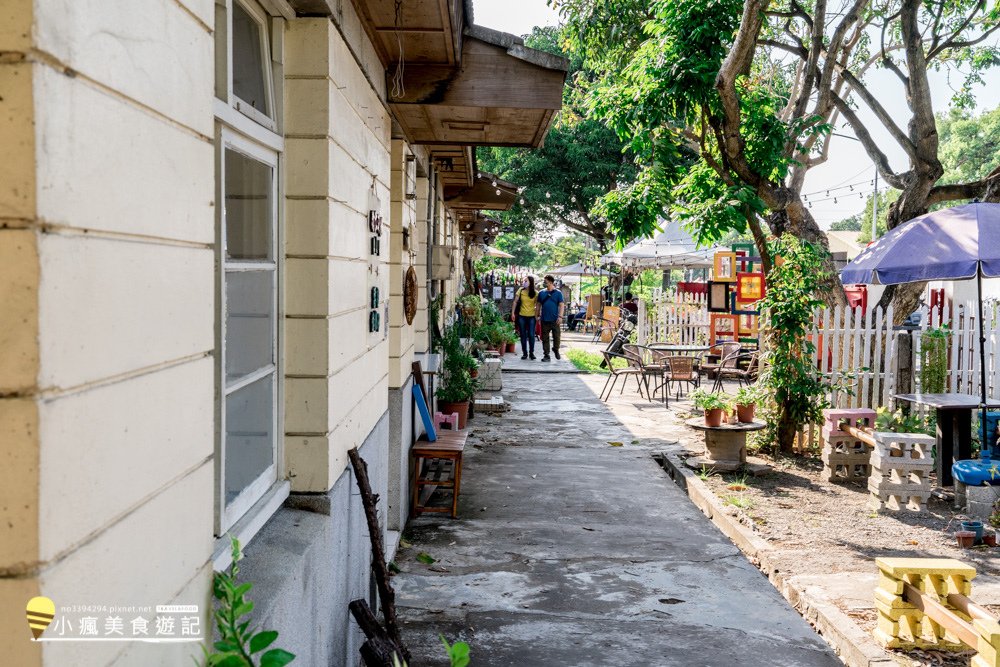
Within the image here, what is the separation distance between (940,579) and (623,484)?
4002mm

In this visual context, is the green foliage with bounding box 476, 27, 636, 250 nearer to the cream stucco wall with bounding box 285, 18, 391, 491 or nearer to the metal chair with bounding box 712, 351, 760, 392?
the metal chair with bounding box 712, 351, 760, 392

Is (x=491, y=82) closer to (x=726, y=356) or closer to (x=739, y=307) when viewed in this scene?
(x=726, y=356)

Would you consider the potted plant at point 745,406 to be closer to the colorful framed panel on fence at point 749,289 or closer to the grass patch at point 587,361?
the colorful framed panel on fence at point 749,289

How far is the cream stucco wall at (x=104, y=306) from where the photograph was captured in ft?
4.12

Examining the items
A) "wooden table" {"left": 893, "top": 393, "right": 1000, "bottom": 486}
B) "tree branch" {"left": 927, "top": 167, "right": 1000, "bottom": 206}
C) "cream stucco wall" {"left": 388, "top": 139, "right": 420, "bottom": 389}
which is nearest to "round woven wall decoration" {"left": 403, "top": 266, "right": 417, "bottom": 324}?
"cream stucco wall" {"left": 388, "top": 139, "right": 420, "bottom": 389}

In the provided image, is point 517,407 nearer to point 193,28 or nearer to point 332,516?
point 332,516

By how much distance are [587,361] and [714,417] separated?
11066mm

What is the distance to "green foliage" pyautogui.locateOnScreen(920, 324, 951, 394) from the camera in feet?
31.4

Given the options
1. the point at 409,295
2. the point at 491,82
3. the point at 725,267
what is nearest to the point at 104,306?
the point at 491,82

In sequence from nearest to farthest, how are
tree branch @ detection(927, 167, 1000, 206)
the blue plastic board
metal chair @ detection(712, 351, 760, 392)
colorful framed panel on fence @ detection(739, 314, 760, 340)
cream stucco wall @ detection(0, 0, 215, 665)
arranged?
1. cream stucco wall @ detection(0, 0, 215, 665)
2. the blue plastic board
3. tree branch @ detection(927, 167, 1000, 206)
4. metal chair @ detection(712, 351, 760, 392)
5. colorful framed panel on fence @ detection(739, 314, 760, 340)

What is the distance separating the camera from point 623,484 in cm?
841

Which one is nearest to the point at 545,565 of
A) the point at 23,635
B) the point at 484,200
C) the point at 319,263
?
the point at 319,263

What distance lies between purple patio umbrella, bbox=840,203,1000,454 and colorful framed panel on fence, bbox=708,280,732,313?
28.0 feet

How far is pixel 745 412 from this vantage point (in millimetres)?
9023
